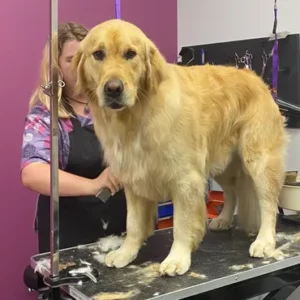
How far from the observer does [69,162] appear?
162 cm

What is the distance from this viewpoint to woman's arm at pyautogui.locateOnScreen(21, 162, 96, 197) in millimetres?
1439

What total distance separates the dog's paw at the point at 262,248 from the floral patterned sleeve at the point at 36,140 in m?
0.64

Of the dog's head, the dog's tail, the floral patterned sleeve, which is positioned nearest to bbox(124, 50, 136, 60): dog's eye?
the dog's head

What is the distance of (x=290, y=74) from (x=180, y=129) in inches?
42.6

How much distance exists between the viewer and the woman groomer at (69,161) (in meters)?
1.52

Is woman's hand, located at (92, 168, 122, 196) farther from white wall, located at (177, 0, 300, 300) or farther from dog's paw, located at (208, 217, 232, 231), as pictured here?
white wall, located at (177, 0, 300, 300)

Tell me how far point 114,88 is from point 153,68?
15 cm

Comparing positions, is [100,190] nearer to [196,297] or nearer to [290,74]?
[196,297]

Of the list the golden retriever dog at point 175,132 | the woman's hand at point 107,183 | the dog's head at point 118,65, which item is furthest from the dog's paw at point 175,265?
the dog's head at point 118,65

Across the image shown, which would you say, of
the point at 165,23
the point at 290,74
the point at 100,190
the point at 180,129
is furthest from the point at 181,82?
the point at 165,23

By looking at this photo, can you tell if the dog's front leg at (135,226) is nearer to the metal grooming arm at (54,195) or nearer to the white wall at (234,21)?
the metal grooming arm at (54,195)

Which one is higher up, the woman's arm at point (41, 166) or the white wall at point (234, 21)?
the white wall at point (234, 21)

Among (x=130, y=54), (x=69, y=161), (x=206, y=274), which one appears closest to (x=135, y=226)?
(x=206, y=274)

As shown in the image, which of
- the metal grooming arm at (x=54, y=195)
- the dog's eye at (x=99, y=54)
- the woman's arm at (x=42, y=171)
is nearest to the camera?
the metal grooming arm at (x=54, y=195)
